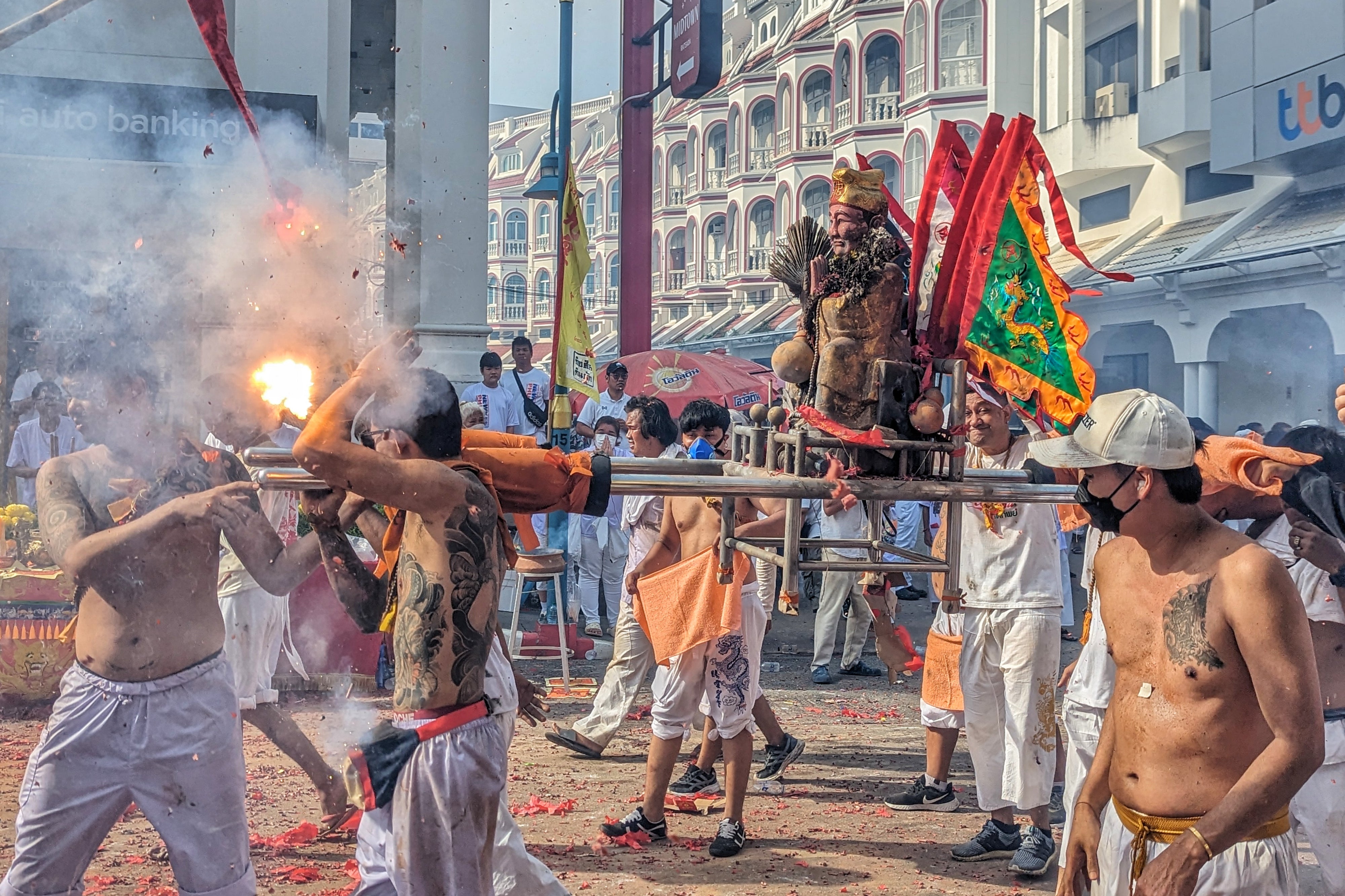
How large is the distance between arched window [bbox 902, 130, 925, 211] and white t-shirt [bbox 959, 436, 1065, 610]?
23108mm

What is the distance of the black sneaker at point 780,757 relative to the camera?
21.3 ft

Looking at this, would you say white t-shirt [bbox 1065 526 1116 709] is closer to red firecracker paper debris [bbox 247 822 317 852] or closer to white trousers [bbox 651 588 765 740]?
white trousers [bbox 651 588 765 740]

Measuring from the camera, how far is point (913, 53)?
94.0 ft

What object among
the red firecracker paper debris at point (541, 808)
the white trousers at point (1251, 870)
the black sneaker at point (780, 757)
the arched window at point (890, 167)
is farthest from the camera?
the arched window at point (890, 167)

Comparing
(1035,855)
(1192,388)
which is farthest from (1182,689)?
(1192,388)

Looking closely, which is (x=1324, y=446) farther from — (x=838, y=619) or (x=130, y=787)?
(x=838, y=619)

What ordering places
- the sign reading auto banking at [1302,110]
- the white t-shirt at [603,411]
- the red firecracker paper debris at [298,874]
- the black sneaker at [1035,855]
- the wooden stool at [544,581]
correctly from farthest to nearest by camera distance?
the sign reading auto banking at [1302,110], the white t-shirt at [603,411], the wooden stool at [544,581], the black sneaker at [1035,855], the red firecracker paper debris at [298,874]

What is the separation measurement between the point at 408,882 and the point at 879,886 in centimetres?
256

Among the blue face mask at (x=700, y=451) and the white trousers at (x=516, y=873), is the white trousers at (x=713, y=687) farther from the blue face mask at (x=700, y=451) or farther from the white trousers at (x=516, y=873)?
the blue face mask at (x=700, y=451)

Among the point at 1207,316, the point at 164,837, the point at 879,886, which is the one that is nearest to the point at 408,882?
the point at 164,837

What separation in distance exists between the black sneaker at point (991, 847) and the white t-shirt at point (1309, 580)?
176 centimetres

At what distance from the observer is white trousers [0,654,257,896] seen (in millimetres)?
3459

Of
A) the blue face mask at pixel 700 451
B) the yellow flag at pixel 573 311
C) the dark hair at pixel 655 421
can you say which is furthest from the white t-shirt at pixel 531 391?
the dark hair at pixel 655 421

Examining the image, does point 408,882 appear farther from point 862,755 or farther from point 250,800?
point 862,755
